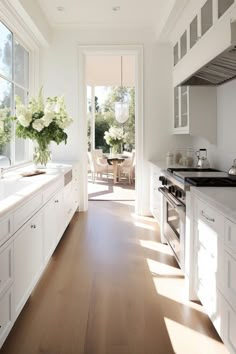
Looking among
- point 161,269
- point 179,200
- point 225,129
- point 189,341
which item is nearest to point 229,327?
point 189,341

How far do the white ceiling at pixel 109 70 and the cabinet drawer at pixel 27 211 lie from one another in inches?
196

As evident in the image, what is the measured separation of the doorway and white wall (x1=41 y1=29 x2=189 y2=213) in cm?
152

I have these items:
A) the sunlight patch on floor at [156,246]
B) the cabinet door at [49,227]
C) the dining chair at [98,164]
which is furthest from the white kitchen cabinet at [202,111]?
the dining chair at [98,164]

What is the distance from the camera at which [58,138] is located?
384cm

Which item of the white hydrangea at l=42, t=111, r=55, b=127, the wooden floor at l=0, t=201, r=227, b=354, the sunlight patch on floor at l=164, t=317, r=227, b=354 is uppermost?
the white hydrangea at l=42, t=111, r=55, b=127

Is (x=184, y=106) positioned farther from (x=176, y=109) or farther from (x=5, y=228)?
(x=5, y=228)

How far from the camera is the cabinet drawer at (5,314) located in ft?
5.57

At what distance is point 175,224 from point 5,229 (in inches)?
64.6

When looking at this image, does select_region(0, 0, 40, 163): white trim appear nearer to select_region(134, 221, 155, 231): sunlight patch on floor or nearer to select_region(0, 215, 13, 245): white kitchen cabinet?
select_region(134, 221, 155, 231): sunlight patch on floor

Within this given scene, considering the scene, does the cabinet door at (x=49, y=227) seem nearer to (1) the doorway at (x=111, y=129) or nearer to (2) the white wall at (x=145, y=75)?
(2) the white wall at (x=145, y=75)

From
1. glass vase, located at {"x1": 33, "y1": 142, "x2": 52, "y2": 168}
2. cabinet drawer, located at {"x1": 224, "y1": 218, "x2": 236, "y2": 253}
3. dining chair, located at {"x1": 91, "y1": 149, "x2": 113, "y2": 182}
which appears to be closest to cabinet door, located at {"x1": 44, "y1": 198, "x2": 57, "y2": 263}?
glass vase, located at {"x1": 33, "y1": 142, "x2": 52, "y2": 168}

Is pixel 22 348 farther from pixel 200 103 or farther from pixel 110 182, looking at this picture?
pixel 110 182

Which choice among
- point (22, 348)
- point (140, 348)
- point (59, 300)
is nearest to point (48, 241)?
point (59, 300)

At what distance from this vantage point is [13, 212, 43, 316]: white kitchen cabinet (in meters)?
1.99
